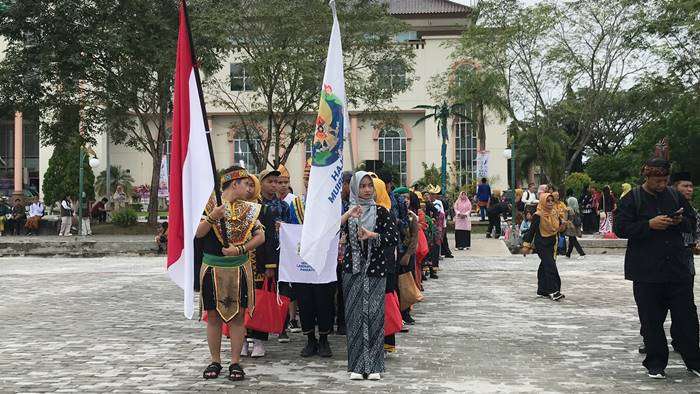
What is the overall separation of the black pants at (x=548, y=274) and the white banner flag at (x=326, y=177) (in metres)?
6.12

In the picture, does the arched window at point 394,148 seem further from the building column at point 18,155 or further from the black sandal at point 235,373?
the black sandal at point 235,373

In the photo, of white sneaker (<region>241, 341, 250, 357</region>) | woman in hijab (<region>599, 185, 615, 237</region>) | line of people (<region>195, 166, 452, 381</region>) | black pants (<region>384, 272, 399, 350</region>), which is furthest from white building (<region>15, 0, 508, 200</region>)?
black pants (<region>384, 272, 399, 350</region>)

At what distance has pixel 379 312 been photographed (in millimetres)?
6945

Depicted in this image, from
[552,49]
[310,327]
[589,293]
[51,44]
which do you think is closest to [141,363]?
[310,327]

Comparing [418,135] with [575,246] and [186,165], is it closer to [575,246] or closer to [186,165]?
[575,246]

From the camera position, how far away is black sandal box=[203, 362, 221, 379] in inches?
267

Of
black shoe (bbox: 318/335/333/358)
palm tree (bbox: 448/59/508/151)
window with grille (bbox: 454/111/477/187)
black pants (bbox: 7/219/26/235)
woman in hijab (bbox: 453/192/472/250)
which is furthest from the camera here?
window with grille (bbox: 454/111/477/187)

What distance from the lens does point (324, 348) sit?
7801 mm

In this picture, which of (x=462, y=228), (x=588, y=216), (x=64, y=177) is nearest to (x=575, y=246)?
(x=462, y=228)

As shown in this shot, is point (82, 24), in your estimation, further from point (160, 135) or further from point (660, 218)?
point (660, 218)

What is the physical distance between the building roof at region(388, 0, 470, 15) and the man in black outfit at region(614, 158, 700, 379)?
2012 inches

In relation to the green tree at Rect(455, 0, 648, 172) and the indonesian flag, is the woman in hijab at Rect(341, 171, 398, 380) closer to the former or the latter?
the indonesian flag

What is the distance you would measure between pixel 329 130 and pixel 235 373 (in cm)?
215

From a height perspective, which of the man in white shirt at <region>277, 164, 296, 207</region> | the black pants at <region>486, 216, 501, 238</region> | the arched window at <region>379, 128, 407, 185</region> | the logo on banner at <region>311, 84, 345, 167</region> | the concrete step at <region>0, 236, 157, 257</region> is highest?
the arched window at <region>379, 128, 407, 185</region>
